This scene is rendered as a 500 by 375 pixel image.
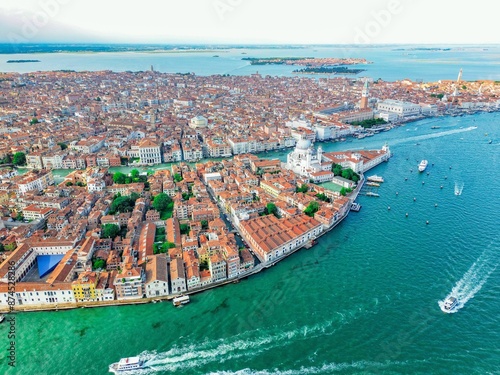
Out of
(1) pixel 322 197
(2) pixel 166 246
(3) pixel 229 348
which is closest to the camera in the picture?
(3) pixel 229 348

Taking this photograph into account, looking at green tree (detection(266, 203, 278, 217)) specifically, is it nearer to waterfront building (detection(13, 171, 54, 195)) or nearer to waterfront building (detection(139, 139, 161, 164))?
waterfront building (detection(139, 139, 161, 164))

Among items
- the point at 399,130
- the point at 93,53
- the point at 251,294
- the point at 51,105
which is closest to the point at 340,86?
the point at 399,130

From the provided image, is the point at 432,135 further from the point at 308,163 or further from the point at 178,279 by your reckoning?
the point at 178,279

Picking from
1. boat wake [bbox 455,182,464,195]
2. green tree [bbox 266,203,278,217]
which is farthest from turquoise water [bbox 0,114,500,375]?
boat wake [bbox 455,182,464,195]

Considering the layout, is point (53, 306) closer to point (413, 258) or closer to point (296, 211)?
point (296, 211)

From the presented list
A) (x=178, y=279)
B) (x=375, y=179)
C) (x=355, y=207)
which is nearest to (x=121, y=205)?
(x=178, y=279)

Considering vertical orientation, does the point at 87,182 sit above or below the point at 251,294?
above
